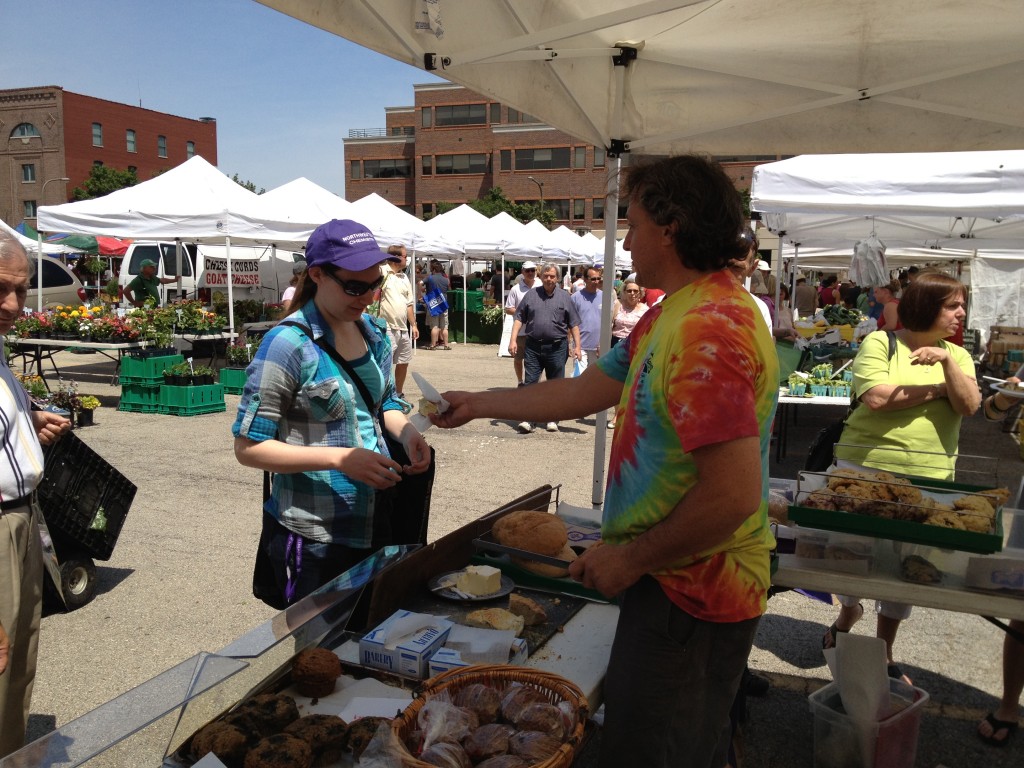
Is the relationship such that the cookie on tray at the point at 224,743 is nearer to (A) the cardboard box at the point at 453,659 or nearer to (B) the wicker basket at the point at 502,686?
(B) the wicker basket at the point at 502,686

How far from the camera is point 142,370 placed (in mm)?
10070

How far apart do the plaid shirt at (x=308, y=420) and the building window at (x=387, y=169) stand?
70581 mm

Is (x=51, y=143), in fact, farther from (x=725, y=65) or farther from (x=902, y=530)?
(x=902, y=530)

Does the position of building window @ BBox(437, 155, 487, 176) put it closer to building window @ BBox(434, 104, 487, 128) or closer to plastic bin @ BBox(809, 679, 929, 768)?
building window @ BBox(434, 104, 487, 128)

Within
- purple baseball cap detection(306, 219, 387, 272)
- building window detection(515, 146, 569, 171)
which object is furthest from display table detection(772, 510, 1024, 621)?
building window detection(515, 146, 569, 171)

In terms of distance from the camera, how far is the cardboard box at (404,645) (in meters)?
1.97

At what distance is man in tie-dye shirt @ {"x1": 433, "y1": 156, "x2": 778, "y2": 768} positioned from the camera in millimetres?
1598

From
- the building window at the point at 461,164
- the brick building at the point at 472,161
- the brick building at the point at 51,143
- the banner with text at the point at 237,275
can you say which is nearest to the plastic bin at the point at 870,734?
the banner with text at the point at 237,275

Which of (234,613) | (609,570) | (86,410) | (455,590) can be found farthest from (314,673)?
(86,410)

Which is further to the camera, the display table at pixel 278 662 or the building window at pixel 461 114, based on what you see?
the building window at pixel 461 114

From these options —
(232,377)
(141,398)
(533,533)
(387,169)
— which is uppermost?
(387,169)

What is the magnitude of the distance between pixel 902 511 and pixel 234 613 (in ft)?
12.1

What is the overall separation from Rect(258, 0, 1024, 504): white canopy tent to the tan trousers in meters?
2.06

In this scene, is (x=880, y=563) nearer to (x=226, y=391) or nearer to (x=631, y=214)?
(x=631, y=214)
